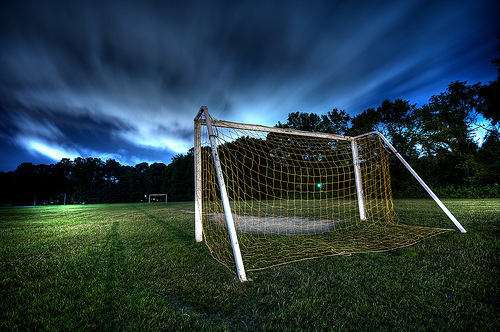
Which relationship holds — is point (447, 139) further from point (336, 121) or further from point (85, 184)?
point (85, 184)

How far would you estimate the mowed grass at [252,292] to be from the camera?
137 cm

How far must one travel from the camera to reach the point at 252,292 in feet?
5.90

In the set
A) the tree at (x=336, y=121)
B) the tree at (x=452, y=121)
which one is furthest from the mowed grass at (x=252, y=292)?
the tree at (x=336, y=121)

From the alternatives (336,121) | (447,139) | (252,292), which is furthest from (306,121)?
(252,292)

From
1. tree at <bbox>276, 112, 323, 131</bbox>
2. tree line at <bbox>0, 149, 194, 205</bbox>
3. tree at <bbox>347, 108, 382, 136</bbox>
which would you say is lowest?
tree line at <bbox>0, 149, 194, 205</bbox>

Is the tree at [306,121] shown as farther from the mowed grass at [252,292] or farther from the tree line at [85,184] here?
the mowed grass at [252,292]

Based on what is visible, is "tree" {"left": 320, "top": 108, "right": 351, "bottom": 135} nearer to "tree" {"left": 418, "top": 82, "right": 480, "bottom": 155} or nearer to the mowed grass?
"tree" {"left": 418, "top": 82, "right": 480, "bottom": 155}

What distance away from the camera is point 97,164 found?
50344 mm

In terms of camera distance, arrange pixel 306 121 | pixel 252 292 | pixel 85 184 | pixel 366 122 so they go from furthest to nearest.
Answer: pixel 85 184
pixel 306 121
pixel 366 122
pixel 252 292

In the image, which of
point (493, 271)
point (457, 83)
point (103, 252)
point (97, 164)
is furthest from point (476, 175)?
point (97, 164)

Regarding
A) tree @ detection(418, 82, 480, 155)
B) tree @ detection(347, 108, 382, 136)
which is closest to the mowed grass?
tree @ detection(418, 82, 480, 155)

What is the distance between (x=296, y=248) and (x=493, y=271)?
2025 mm

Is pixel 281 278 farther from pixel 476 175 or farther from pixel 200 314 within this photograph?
pixel 476 175

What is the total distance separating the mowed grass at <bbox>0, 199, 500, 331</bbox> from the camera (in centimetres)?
137
